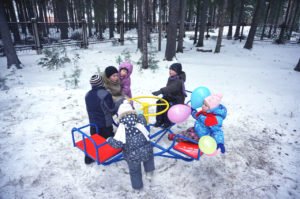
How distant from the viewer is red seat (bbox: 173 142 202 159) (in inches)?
125

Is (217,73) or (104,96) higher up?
(104,96)

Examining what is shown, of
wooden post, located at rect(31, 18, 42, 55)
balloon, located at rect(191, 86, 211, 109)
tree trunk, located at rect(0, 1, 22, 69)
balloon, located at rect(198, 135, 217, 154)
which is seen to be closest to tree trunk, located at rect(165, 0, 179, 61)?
tree trunk, located at rect(0, 1, 22, 69)

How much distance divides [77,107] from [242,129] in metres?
4.68

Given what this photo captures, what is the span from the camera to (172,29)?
1114cm

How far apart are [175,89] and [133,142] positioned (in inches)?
72.6

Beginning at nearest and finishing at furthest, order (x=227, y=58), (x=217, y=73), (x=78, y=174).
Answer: (x=78, y=174) → (x=217, y=73) → (x=227, y=58)

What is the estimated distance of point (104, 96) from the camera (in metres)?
3.40

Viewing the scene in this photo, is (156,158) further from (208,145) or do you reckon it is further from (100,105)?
(100,105)

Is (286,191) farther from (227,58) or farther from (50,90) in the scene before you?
(227,58)

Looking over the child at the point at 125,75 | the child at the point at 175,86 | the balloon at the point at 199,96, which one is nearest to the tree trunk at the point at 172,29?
the child at the point at 125,75

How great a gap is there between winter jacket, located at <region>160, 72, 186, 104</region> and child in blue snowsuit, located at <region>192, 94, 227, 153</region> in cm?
101

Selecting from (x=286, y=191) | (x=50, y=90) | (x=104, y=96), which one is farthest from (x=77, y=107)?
(x=286, y=191)

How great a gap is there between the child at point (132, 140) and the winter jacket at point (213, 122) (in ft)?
3.40

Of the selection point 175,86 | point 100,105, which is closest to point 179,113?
point 175,86
